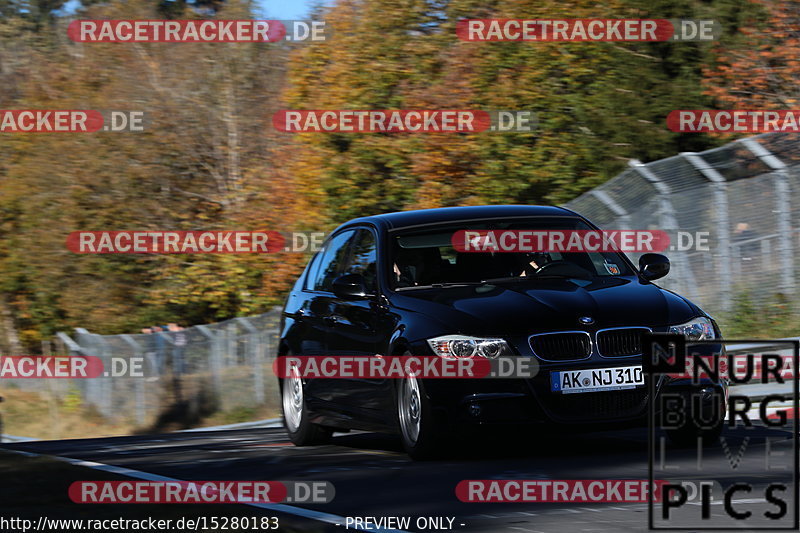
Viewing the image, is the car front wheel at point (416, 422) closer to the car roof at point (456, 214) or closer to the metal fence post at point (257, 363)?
the car roof at point (456, 214)

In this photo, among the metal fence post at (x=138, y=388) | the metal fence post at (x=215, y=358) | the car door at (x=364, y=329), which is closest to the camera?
the car door at (x=364, y=329)

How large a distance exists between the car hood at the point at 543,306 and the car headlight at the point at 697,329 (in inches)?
1.7

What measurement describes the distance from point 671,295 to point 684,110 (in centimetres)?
1836

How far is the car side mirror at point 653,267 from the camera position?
1057 cm

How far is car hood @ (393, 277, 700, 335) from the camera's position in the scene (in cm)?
916

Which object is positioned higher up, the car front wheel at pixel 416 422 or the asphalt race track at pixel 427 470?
the car front wheel at pixel 416 422

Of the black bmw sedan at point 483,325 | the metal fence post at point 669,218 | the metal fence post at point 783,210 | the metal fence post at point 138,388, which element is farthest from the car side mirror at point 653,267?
the metal fence post at point 138,388

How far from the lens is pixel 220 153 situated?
147ft

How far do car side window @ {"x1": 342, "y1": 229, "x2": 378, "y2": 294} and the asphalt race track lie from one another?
121 centimetres

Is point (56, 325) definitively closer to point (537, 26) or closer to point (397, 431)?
point (537, 26)

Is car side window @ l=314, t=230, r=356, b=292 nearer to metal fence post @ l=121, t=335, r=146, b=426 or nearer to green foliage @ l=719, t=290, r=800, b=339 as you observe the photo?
green foliage @ l=719, t=290, r=800, b=339

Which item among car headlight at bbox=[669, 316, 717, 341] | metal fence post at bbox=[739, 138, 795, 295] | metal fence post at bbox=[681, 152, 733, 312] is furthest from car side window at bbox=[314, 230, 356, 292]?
metal fence post at bbox=[739, 138, 795, 295]

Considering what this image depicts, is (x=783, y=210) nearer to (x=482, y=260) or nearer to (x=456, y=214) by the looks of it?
(x=456, y=214)

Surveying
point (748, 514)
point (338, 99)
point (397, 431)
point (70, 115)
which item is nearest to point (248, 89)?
point (70, 115)
